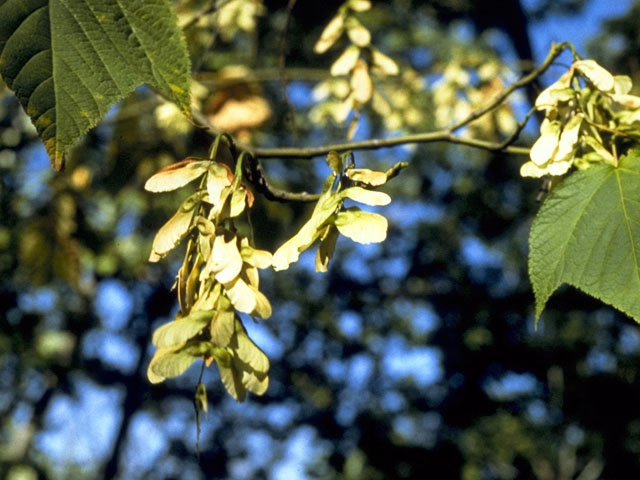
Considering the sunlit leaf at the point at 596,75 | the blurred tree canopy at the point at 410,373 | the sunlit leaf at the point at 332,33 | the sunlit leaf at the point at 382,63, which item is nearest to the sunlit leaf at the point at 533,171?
the sunlit leaf at the point at 596,75

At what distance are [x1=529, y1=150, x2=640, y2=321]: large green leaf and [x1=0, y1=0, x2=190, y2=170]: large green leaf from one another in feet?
1.68

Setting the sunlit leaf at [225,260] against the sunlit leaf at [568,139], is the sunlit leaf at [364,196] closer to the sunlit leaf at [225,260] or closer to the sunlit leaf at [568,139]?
the sunlit leaf at [225,260]

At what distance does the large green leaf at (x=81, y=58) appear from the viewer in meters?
0.67

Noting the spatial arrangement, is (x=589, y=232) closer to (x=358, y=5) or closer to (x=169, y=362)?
(x=169, y=362)

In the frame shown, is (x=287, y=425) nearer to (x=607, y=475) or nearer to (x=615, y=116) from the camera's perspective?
(x=607, y=475)

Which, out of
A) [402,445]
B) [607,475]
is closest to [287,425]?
[402,445]

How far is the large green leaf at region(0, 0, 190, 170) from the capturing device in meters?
0.67

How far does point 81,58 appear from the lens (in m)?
0.70

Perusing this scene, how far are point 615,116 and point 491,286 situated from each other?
988 cm

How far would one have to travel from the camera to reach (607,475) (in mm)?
10500

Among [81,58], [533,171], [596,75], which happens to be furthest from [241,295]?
[596,75]

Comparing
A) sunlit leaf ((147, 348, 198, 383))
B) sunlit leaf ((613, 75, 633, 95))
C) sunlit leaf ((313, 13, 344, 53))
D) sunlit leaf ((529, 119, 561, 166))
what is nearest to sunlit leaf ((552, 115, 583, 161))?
sunlit leaf ((529, 119, 561, 166))

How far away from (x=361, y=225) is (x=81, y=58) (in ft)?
1.16

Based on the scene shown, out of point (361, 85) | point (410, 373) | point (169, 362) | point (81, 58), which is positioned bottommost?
point (410, 373)
